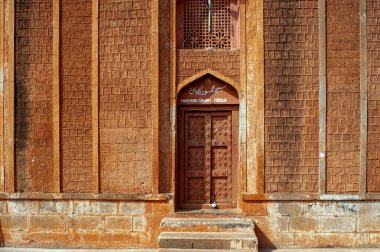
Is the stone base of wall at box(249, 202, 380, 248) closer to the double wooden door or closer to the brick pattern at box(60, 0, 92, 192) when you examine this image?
the double wooden door

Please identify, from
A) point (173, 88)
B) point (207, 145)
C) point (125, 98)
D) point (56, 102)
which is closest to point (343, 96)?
point (207, 145)

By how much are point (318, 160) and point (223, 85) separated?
211 cm

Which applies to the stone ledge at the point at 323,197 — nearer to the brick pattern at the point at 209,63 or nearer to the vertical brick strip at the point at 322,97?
the vertical brick strip at the point at 322,97

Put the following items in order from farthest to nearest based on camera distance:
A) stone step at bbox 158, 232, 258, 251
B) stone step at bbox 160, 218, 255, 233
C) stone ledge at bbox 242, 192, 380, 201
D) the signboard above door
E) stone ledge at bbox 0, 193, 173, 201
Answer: the signboard above door < stone ledge at bbox 0, 193, 173, 201 < stone ledge at bbox 242, 192, 380, 201 < stone step at bbox 160, 218, 255, 233 < stone step at bbox 158, 232, 258, 251

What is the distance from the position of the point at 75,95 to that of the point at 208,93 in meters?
2.39

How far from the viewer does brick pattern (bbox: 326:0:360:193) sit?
6.70 metres

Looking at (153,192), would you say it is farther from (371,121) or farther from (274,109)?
(371,121)

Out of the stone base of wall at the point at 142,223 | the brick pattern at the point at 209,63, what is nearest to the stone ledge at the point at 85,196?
the stone base of wall at the point at 142,223

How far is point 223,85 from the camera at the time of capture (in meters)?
7.06

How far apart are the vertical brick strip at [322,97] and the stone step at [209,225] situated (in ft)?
4.75

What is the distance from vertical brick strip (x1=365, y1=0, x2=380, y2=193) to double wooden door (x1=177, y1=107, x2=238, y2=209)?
2304 millimetres

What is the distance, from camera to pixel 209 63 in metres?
6.95

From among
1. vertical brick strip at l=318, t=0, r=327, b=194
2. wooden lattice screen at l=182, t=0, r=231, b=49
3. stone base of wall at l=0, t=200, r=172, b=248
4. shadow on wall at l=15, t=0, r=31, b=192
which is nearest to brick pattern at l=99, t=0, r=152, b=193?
stone base of wall at l=0, t=200, r=172, b=248

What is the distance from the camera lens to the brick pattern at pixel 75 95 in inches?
273
